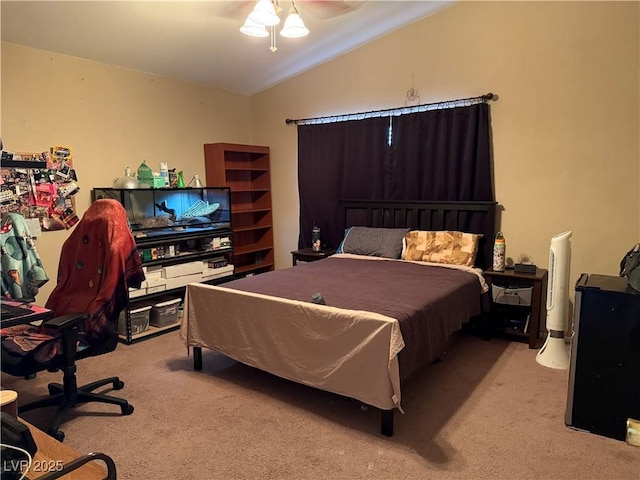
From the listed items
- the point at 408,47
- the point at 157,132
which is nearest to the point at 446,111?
the point at 408,47

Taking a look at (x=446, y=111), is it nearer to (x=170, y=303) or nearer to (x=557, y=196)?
(x=557, y=196)

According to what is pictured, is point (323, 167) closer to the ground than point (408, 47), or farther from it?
closer to the ground

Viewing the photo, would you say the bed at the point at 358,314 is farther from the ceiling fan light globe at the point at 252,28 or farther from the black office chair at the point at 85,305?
the ceiling fan light globe at the point at 252,28

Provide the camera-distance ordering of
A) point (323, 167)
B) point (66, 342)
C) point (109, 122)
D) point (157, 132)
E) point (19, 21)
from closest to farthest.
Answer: point (66, 342)
point (19, 21)
point (109, 122)
point (157, 132)
point (323, 167)

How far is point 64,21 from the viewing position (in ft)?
10.2

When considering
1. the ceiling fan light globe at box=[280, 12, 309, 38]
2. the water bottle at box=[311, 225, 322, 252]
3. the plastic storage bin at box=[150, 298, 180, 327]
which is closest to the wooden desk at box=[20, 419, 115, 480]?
the plastic storage bin at box=[150, 298, 180, 327]

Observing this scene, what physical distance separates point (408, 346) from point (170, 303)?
2463mm

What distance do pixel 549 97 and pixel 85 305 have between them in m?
3.64

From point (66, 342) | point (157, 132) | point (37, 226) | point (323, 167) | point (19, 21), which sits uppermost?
point (19, 21)

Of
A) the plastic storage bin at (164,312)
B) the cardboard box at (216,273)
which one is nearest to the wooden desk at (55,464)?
the plastic storage bin at (164,312)

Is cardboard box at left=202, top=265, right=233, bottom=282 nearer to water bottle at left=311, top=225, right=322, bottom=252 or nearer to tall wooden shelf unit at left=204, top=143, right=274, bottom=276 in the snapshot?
tall wooden shelf unit at left=204, top=143, right=274, bottom=276

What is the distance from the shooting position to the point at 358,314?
2.36m

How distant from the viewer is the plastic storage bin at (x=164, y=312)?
13.0 feet

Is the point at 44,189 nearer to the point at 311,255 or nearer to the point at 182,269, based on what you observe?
the point at 182,269
